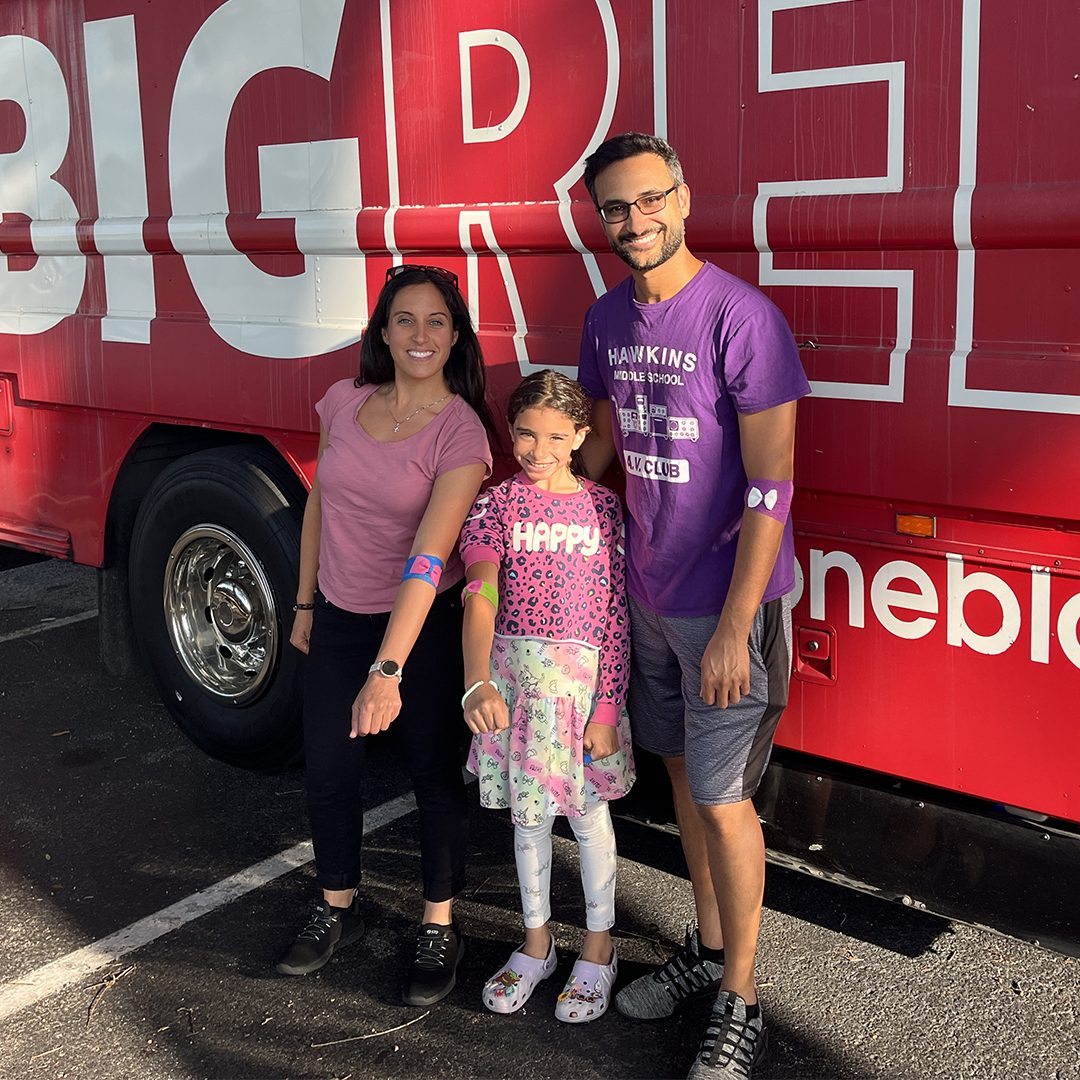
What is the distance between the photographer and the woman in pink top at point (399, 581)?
9.51ft

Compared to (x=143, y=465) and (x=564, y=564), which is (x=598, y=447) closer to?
(x=564, y=564)

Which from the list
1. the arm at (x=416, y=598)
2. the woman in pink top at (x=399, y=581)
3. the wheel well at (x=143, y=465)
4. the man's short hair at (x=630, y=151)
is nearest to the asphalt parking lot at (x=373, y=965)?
the woman in pink top at (x=399, y=581)

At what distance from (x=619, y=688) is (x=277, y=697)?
1583 millimetres

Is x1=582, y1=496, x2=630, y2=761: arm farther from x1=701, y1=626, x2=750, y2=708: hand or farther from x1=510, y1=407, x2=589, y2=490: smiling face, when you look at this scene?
x1=701, y1=626, x2=750, y2=708: hand

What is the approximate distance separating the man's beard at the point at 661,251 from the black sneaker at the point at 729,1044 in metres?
1.46

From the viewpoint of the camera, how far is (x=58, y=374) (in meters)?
4.46

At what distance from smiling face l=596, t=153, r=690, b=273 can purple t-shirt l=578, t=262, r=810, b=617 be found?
9 cm

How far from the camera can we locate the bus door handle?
279cm

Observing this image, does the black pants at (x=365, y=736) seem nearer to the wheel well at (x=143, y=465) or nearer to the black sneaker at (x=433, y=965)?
the black sneaker at (x=433, y=965)

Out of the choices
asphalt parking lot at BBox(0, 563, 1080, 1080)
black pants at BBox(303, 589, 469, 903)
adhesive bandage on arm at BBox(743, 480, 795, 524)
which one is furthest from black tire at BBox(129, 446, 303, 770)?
adhesive bandage on arm at BBox(743, 480, 795, 524)

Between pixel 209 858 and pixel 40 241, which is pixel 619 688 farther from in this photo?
pixel 40 241

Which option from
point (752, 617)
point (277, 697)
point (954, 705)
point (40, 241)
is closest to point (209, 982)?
point (277, 697)

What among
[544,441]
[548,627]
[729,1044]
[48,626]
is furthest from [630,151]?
[48,626]

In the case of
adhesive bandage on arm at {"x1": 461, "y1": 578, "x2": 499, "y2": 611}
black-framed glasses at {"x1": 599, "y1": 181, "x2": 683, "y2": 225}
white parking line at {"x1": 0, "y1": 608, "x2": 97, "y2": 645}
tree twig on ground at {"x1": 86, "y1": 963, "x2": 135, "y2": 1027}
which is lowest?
tree twig on ground at {"x1": 86, "y1": 963, "x2": 135, "y2": 1027}
